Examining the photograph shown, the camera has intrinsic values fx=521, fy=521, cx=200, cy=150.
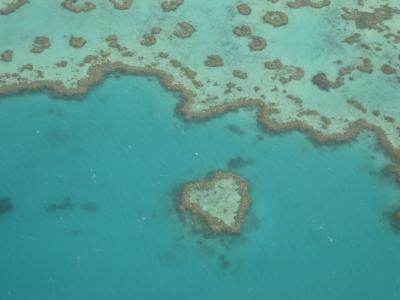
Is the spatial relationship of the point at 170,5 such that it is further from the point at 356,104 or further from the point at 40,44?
the point at 356,104

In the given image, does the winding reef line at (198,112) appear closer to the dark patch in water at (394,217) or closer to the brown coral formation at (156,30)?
the dark patch in water at (394,217)

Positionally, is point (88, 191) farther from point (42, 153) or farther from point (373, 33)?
point (373, 33)

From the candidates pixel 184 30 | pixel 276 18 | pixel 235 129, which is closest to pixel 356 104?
pixel 235 129

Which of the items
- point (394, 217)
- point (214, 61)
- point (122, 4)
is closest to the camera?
point (394, 217)

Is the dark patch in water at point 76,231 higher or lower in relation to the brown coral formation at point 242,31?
lower

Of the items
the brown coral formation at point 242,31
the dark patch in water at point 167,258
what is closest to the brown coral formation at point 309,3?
the brown coral formation at point 242,31

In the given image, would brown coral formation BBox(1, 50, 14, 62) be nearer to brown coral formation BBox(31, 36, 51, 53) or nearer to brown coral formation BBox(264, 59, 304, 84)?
brown coral formation BBox(31, 36, 51, 53)

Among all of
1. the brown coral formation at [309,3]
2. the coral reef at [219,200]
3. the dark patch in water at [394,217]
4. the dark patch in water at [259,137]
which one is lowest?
the coral reef at [219,200]
